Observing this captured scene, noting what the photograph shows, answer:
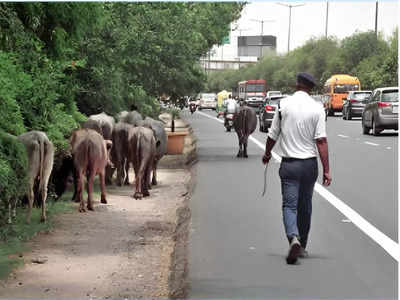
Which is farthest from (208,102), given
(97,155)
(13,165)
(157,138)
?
(13,165)

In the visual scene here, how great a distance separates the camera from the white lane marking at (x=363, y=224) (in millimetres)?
10298

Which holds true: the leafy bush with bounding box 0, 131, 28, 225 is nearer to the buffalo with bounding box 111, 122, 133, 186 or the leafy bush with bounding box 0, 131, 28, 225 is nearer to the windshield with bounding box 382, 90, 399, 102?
the buffalo with bounding box 111, 122, 133, 186

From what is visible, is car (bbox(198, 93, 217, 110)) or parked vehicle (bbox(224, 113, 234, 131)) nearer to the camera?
parked vehicle (bbox(224, 113, 234, 131))

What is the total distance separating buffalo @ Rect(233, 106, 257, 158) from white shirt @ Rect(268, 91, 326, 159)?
15906 millimetres

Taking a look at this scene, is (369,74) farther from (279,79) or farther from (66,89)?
(66,89)

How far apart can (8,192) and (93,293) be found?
5.90 feet

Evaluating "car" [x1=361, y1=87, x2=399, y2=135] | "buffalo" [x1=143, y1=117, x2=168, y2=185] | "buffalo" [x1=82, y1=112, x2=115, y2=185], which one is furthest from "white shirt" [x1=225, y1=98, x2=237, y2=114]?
"buffalo" [x1=82, y1=112, x2=115, y2=185]

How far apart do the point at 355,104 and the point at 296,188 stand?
151ft

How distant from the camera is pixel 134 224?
1312cm

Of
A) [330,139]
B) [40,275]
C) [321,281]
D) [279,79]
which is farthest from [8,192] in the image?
[279,79]

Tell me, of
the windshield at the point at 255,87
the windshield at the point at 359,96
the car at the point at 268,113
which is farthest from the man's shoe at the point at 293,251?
→ the windshield at the point at 255,87

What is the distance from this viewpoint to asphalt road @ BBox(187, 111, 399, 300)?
27.0ft

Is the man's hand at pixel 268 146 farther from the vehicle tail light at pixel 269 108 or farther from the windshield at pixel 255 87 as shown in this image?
the windshield at pixel 255 87

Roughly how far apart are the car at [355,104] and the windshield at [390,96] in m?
17.8
